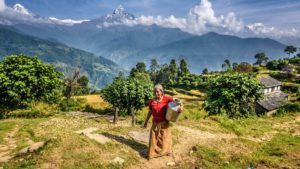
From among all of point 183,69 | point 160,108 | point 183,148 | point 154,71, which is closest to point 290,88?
point 183,69

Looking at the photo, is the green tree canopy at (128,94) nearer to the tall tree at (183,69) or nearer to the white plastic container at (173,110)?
the white plastic container at (173,110)

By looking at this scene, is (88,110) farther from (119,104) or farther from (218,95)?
(218,95)

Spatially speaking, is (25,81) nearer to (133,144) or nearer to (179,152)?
(133,144)

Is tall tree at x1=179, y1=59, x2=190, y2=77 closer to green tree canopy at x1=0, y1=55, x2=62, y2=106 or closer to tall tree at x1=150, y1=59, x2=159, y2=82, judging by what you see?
tall tree at x1=150, y1=59, x2=159, y2=82

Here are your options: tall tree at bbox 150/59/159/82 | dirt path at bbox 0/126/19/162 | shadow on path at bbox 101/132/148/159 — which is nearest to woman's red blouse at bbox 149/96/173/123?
shadow on path at bbox 101/132/148/159

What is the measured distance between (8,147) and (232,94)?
17893mm

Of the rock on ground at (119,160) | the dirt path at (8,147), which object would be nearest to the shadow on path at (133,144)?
the rock on ground at (119,160)

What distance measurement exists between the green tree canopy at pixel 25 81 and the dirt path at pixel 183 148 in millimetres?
17268

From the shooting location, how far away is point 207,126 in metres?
A: 17.7

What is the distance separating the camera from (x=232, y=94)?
960 inches

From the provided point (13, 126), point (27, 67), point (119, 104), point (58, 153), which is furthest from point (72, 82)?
point (58, 153)

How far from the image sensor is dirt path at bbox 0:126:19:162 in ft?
40.0

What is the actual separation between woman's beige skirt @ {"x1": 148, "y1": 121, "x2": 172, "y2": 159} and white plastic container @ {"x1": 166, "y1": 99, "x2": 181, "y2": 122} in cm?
61

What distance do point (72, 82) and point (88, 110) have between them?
28754 millimetres
